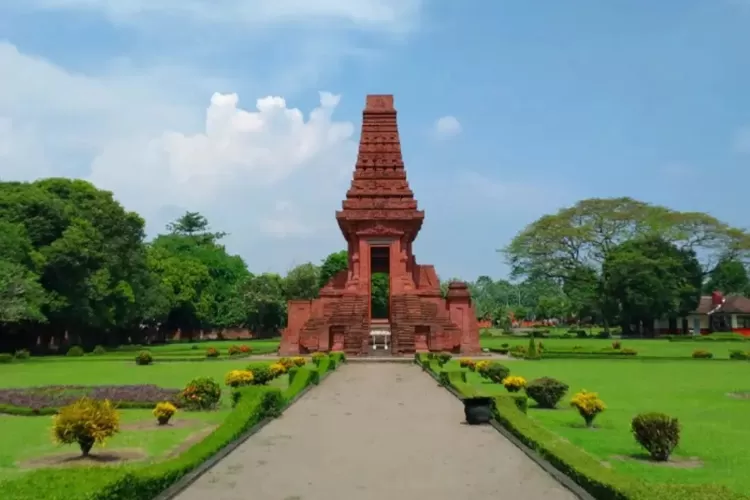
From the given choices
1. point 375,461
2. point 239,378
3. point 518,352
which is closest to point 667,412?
point 375,461

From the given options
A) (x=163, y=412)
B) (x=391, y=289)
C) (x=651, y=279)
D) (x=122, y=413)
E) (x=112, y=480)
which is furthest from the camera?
(x=651, y=279)

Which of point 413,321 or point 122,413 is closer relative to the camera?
point 122,413

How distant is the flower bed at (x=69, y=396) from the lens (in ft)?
50.6

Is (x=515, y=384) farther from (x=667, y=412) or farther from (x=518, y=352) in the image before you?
(x=518, y=352)

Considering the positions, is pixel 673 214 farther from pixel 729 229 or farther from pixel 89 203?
pixel 89 203

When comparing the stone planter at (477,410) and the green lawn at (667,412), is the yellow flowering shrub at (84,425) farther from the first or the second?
the green lawn at (667,412)

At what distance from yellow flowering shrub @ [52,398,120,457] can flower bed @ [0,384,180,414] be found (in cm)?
463

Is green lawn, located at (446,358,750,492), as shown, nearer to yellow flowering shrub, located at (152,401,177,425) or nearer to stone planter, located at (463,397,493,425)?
stone planter, located at (463,397,493,425)

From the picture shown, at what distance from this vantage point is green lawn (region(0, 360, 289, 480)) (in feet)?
35.3

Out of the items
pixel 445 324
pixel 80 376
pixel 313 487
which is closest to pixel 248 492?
pixel 313 487

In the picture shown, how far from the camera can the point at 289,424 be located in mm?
13109

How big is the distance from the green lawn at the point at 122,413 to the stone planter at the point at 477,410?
450cm

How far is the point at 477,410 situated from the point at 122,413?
6.99 m

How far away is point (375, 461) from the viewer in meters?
9.74
